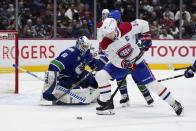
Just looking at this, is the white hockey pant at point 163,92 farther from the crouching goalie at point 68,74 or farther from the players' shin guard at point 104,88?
the crouching goalie at point 68,74

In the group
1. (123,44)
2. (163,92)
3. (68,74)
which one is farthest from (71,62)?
(163,92)

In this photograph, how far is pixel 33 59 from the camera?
8289 millimetres

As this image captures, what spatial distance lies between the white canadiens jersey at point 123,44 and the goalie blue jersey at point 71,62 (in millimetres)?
682

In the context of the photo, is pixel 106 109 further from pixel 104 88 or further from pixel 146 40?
pixel 146 40

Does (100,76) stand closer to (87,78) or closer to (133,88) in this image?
(87,78)

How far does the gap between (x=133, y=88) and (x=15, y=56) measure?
5.74ft

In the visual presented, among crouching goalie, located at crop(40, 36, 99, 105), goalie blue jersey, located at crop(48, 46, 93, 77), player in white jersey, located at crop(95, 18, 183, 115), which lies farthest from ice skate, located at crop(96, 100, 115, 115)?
goalie blue jersey, located at crop(48, 46, 93, 77)

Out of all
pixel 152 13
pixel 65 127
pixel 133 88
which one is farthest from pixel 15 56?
pixel 152 13

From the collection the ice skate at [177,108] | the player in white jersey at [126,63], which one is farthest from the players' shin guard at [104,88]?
the ice skate at [177,108]

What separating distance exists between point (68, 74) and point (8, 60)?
110cm

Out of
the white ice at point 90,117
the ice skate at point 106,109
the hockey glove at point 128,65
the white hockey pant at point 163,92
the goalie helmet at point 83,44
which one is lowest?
the white ice at point 90,117

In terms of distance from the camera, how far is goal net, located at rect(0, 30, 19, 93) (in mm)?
5672

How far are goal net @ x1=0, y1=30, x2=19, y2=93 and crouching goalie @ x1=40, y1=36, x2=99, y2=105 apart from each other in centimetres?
99

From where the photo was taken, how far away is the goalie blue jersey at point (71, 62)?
4.82 m
